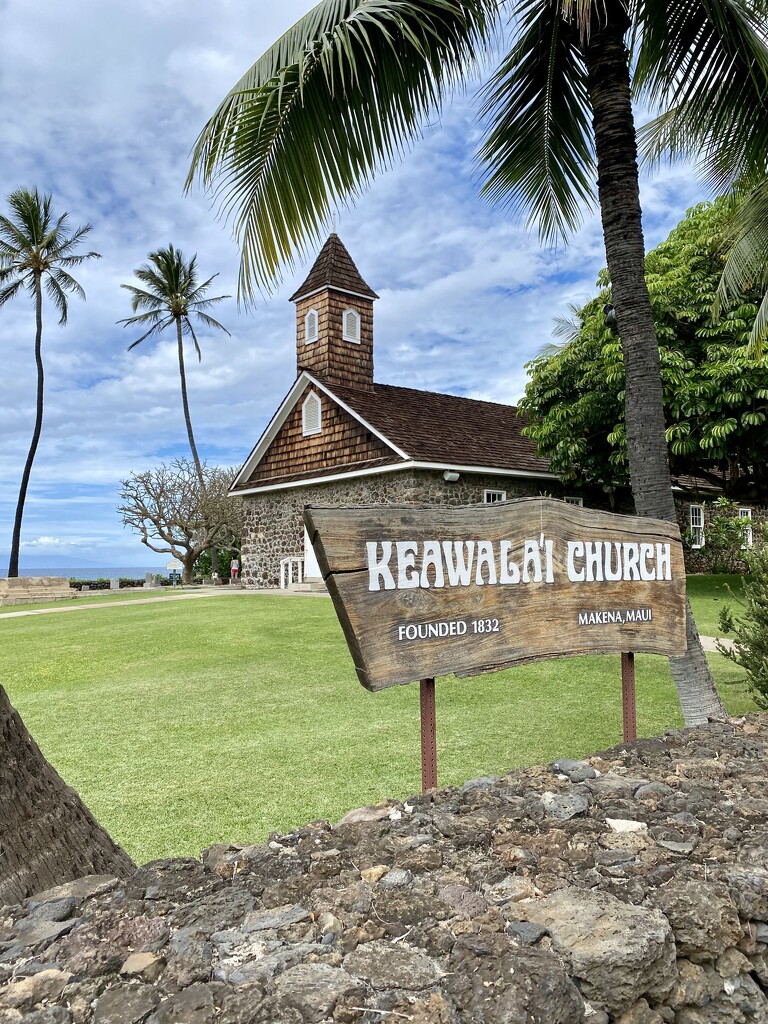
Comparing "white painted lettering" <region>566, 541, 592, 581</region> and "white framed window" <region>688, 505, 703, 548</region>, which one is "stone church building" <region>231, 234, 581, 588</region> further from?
"white painted lettering" <region>566, 541, 592, 581</region>

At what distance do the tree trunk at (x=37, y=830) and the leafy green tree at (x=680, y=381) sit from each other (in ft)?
50.6

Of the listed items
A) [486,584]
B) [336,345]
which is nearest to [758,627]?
[486,584]

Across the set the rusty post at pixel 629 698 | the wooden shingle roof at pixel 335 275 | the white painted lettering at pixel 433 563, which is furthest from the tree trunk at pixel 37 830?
the wooden shingle roof at pixel 335 275

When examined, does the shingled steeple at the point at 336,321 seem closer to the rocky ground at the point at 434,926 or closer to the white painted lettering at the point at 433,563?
the white painted lettering at the point at 433,563

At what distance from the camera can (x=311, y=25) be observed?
5.83m

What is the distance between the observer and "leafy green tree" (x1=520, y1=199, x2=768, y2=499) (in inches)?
664

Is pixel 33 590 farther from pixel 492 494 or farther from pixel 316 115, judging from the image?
pixel 316 115

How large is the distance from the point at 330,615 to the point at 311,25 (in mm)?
10990

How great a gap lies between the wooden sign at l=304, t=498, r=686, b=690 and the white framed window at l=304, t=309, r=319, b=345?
64.7 feet

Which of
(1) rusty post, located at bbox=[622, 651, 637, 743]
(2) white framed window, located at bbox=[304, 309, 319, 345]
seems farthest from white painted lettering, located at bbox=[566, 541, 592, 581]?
(2) white framed window, located at bbox=[304, 309, 319, 345]

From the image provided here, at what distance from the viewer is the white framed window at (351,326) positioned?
23359 mm

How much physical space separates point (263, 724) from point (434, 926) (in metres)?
5.08

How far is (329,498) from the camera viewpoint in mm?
22344

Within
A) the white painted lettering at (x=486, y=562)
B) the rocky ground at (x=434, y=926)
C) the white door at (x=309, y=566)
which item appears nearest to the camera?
the rocky ground at (x=434, y=926)
